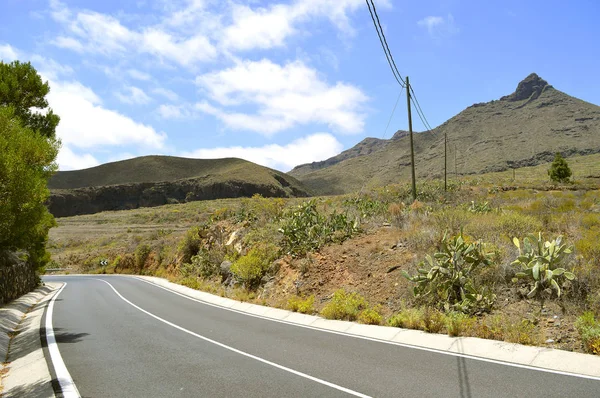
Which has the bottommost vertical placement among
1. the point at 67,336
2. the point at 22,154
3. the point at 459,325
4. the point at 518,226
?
the point at 67,336

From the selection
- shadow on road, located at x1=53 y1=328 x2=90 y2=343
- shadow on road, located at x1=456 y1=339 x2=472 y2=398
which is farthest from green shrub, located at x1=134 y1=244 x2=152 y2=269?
shadow on road, located at x1=456 y1=339 x2=472 y2=398

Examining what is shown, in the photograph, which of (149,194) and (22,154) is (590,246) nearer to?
(22,154)

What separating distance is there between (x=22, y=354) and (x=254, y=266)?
10011 mm

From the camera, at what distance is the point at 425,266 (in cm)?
1129

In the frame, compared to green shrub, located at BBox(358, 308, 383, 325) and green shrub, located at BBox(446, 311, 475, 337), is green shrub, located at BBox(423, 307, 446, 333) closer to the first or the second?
green shrub, located at BBox(446, 311, 475, 337)

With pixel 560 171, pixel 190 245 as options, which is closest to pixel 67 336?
pixel 190 245

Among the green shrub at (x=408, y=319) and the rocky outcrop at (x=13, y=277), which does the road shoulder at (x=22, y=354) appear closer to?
the rocky outcrop at (x=13, y=277)

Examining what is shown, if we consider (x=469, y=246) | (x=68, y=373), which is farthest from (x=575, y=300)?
(x=68, y=373)

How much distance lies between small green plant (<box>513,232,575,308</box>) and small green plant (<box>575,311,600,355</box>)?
1.24 meters

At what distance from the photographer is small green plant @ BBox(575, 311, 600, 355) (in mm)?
6754

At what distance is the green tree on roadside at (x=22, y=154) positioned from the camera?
8773 mm

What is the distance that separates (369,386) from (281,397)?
4.54ft

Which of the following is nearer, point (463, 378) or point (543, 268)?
point (463, 378)

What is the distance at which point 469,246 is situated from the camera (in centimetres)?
1048
